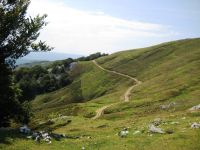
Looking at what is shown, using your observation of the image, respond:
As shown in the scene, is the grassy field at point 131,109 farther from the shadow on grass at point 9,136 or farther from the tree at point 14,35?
the tree at point 14,35

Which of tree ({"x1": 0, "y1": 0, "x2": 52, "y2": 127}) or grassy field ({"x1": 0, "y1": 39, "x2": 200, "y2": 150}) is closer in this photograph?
grassy field ({"x1": 0, "y1": 39, "x2": 200, "y2": 150})

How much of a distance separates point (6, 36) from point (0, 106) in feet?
56.1

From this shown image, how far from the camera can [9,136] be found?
35.1 m

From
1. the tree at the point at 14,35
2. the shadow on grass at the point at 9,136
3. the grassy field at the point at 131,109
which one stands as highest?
the tree at the point at 14,35

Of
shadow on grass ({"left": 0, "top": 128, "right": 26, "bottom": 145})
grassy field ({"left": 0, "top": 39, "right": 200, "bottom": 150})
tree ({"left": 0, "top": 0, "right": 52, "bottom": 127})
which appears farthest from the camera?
tree ({"left": 0, "top": 0, "right": 52, "bottom": 127})

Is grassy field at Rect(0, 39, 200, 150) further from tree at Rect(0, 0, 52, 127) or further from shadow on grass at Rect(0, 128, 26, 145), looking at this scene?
tree at Rect(0, 0, 52, 127)

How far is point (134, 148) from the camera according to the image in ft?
102

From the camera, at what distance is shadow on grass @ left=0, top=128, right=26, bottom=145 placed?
33.2 meters

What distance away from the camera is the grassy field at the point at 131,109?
107 feet

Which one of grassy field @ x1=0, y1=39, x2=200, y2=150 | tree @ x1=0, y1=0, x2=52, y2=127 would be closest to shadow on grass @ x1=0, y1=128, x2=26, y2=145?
grassy field @ x1=0, y1=39, x2=200, y2=150

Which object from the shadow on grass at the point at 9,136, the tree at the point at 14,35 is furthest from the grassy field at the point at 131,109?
the tree at the point at 14,35

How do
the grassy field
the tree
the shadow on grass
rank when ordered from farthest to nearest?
1. the tree
2. the shadow on grass
3. the grassy field

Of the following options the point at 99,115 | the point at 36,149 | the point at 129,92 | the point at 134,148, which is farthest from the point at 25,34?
the point at 129,92

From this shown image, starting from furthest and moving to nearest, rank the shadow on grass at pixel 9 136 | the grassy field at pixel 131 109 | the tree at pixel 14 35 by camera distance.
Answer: the tree at pixel 14 35, the shadow on grass at pixel 9 136, the grassy field at pixel 131 109
